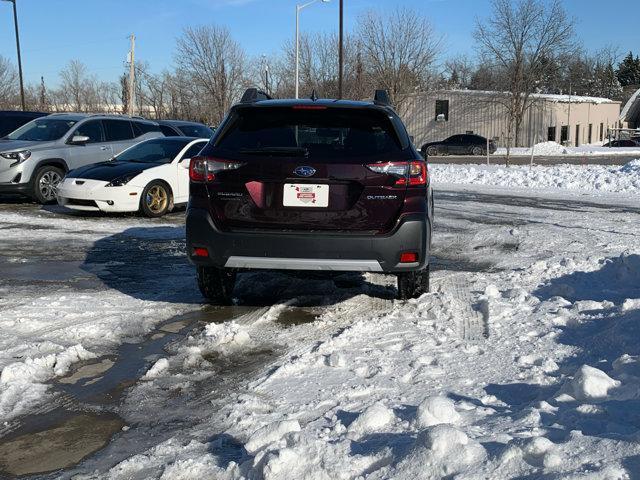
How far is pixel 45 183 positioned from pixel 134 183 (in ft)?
9.84

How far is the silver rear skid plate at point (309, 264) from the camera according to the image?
5094mm

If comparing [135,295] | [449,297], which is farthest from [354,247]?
[135,295]

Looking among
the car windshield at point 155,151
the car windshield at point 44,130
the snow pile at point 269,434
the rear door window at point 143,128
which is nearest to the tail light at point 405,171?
the snow pile at point 269,434

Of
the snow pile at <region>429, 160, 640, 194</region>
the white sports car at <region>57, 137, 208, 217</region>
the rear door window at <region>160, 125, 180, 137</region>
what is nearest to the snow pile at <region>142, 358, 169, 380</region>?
the white sports car at <region>57, 137, 208, 217</region>

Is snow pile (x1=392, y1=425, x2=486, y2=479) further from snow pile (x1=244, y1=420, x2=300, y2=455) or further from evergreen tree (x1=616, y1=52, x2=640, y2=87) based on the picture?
evergreen tree (x1=616, y1=52, x2=640, y2=87)

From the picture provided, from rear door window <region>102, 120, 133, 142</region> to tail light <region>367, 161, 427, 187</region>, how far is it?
35.5ft

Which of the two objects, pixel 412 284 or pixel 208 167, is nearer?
pixel 208 167

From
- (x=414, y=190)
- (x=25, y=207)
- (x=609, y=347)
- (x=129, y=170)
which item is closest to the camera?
(x=609, y=347)

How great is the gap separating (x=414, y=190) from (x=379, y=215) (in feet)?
1.07

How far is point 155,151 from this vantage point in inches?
488

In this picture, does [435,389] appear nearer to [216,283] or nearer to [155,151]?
[216,283]

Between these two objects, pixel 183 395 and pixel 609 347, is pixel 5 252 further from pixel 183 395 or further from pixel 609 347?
pixel 609 347

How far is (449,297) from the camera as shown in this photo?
6.03 m

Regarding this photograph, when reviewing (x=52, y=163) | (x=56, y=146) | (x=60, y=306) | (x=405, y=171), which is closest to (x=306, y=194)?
(x=405, y=171)
